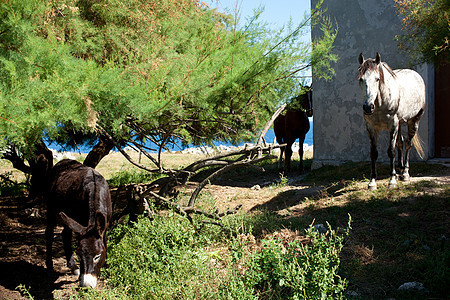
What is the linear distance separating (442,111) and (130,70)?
27.5ft

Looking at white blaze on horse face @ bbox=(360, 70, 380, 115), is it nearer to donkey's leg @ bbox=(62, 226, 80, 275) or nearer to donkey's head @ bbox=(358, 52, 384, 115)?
donkey's head @ bbox=(358, 52, 384, 115)

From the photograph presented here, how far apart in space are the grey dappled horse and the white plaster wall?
189cm

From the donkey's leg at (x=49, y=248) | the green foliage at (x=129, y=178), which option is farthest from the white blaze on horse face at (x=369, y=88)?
the green foliage at (x=129, y=178)

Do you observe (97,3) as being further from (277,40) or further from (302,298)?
(302,298)

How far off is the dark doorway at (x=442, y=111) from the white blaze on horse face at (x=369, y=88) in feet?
14.2

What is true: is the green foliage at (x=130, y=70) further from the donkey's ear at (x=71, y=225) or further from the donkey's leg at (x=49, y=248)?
the donkey's leg at (x=49, y=248)

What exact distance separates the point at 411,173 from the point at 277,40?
4610mm

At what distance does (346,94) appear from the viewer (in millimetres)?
9492

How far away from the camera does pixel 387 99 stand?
600cm

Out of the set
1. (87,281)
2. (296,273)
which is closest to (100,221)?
(87,281)

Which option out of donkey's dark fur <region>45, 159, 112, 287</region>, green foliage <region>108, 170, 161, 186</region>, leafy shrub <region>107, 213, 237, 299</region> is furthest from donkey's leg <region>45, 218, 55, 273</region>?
green foliage <region>108, 170, 161, 186</region>

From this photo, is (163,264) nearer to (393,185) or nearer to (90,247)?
(90,247)

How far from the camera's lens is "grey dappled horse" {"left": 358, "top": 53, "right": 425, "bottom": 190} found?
5.64 meters

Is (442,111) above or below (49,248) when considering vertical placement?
above
